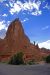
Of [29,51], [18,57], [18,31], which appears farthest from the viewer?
[18,31]

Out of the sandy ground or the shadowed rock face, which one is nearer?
the sandy ground

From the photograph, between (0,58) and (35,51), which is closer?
(0,58)

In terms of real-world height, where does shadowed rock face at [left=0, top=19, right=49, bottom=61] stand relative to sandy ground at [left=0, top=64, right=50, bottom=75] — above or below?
above

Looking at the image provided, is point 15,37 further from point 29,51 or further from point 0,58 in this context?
point 0,58

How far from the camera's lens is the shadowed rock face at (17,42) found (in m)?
132

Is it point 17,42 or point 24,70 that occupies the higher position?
point 17,42

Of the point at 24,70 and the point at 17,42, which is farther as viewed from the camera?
the point at 17,42

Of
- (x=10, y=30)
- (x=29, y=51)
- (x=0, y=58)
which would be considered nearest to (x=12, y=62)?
(x=0, y=58)

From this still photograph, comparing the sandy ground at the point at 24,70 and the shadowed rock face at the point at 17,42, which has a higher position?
the shadowed rock face at the point at 17,42

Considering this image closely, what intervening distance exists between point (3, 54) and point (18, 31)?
808 inches

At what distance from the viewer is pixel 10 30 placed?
5512 inches

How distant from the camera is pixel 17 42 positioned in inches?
5482

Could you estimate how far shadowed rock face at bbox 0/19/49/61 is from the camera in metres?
132

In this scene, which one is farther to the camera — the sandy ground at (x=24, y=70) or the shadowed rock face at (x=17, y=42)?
the shadowed rock face at (x=17, y=42)
